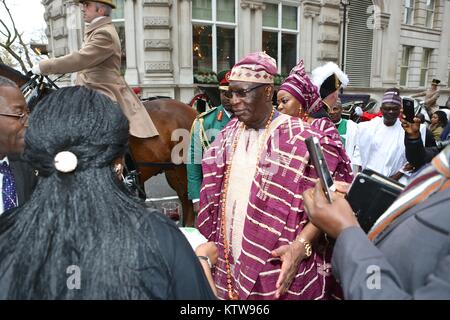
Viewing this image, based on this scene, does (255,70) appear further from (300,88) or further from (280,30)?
(280,30)

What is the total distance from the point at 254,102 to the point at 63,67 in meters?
2.50

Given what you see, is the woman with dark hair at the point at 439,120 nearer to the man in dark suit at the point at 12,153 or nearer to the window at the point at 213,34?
the man in dark suit at the point at 12,153

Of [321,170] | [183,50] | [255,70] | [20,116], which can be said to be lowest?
[321,170]

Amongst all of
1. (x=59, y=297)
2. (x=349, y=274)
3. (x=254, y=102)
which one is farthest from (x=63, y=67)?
(x=349, y=274)

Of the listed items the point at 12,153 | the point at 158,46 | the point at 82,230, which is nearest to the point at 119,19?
the point at 158,46

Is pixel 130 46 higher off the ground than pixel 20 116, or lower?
higher

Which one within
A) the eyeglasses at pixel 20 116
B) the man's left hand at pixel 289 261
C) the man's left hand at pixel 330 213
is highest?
the eyeglasses at pixel 20 116

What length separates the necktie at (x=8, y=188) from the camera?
1.91 m

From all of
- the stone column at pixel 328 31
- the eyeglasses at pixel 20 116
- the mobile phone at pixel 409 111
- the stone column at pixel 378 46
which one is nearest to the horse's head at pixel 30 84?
the eyeglasses at pixel 20 116

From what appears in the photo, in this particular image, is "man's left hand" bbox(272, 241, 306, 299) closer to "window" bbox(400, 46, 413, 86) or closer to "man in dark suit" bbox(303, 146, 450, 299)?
"man in dark suit" bbox(303, 146, 450, 299)

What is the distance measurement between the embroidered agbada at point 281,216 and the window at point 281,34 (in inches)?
513

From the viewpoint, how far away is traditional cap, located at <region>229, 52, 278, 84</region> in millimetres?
2260

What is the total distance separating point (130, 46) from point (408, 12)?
16.2m

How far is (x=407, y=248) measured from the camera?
0.97 meters
